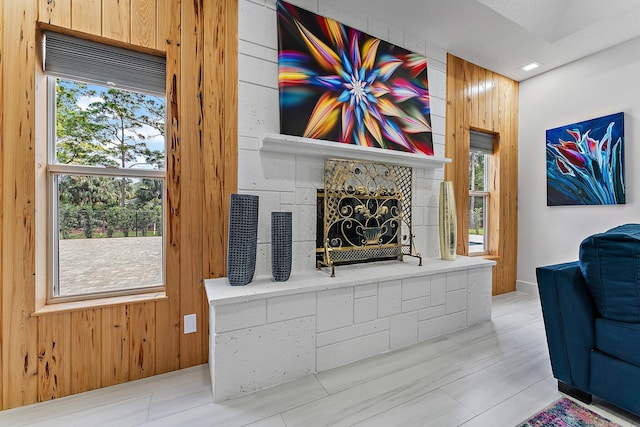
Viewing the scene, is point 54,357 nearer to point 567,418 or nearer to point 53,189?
point 53,189

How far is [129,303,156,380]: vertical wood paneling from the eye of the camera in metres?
1.64

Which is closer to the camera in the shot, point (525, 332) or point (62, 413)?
point (62, 413)

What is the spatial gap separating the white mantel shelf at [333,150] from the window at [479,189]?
3.56ft

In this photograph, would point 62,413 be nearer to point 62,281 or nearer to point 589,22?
point 62,281

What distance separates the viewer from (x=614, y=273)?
1.29 m

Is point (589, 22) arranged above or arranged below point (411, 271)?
above

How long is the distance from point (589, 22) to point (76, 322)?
465 cm

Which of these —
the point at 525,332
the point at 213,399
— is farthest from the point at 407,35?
the point at 213,399

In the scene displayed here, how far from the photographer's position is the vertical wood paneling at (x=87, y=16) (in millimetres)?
1514

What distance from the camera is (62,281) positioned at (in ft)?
5.28

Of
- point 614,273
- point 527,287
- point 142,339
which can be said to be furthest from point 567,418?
point 527,287

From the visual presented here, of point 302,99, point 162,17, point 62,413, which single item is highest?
point 162,17

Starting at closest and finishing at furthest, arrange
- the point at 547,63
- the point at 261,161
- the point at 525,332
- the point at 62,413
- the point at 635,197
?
the point at 62,413
the point at 261,161
the point at 525,332
the point at 635,197
the point at 547,63

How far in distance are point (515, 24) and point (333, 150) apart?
6.90 feet
